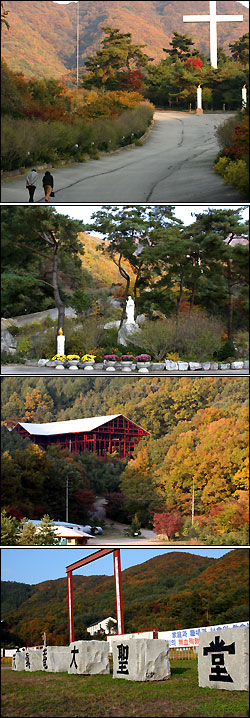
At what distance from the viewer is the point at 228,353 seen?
14766 mm

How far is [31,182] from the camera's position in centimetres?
1507

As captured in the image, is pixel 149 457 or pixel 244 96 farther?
pixel 244 96

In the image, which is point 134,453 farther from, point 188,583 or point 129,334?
point 188,583

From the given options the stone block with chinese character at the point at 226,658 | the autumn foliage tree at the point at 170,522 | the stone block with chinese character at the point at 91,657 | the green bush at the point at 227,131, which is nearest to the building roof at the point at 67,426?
the autumn foliage tree at the point at 170,522

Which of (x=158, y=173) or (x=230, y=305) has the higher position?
(x=158, y=173)

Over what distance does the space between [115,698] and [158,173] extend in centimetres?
754

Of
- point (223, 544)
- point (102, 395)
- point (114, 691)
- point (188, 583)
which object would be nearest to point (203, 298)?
point (102, 395)

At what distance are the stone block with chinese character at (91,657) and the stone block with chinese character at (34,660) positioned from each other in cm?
76

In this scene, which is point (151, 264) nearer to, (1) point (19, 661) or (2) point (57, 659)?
(2) point (57, 659)

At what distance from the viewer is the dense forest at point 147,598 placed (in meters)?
15.3

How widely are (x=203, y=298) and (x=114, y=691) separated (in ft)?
19.0

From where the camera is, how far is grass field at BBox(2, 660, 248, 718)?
1059cm

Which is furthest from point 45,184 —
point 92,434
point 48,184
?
point 92,434

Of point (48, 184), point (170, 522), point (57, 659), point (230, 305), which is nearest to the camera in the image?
point (57, 659)
